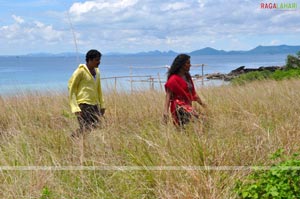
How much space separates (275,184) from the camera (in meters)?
2.71

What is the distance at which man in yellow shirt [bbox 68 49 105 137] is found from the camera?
484 centimetres

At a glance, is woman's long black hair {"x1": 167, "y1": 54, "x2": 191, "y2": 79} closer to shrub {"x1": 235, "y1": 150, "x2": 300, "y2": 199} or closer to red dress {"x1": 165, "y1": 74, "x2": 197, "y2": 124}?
red dress {"x1": 165, "y1": 74, "x2": 197, "y2": 124}

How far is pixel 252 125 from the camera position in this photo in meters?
3.89

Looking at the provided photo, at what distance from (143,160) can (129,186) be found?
30 cm

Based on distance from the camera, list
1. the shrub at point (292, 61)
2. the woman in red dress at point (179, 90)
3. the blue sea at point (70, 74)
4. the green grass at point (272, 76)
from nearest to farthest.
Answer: the woman in red dress at point (179, 90), the blue sea at point (70, 74), the green grass at point (272, 76), the shrub at point (292, 61)

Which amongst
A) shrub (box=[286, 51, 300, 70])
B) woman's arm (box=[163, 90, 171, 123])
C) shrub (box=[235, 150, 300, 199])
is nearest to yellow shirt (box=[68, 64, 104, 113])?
woman's arm (box=[163, 90, 171, 123])

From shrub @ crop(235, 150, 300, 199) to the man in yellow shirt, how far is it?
2.41 meters

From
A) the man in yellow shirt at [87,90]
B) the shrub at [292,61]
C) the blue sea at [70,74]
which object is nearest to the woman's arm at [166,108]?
the man in yellow shirt at [87,90]

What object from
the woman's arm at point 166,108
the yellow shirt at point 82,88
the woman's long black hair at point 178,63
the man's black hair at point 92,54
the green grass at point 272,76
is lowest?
the green grass at point 272,76

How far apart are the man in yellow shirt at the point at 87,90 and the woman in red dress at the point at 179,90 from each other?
3.10ft

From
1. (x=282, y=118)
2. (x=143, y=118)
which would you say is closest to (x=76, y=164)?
(x=143, y=118)

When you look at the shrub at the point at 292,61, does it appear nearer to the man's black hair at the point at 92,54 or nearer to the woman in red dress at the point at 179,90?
the woman in red dress at the point at 179,90

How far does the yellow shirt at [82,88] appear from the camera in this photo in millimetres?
4859

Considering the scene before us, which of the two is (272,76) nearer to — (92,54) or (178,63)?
(178,63)
